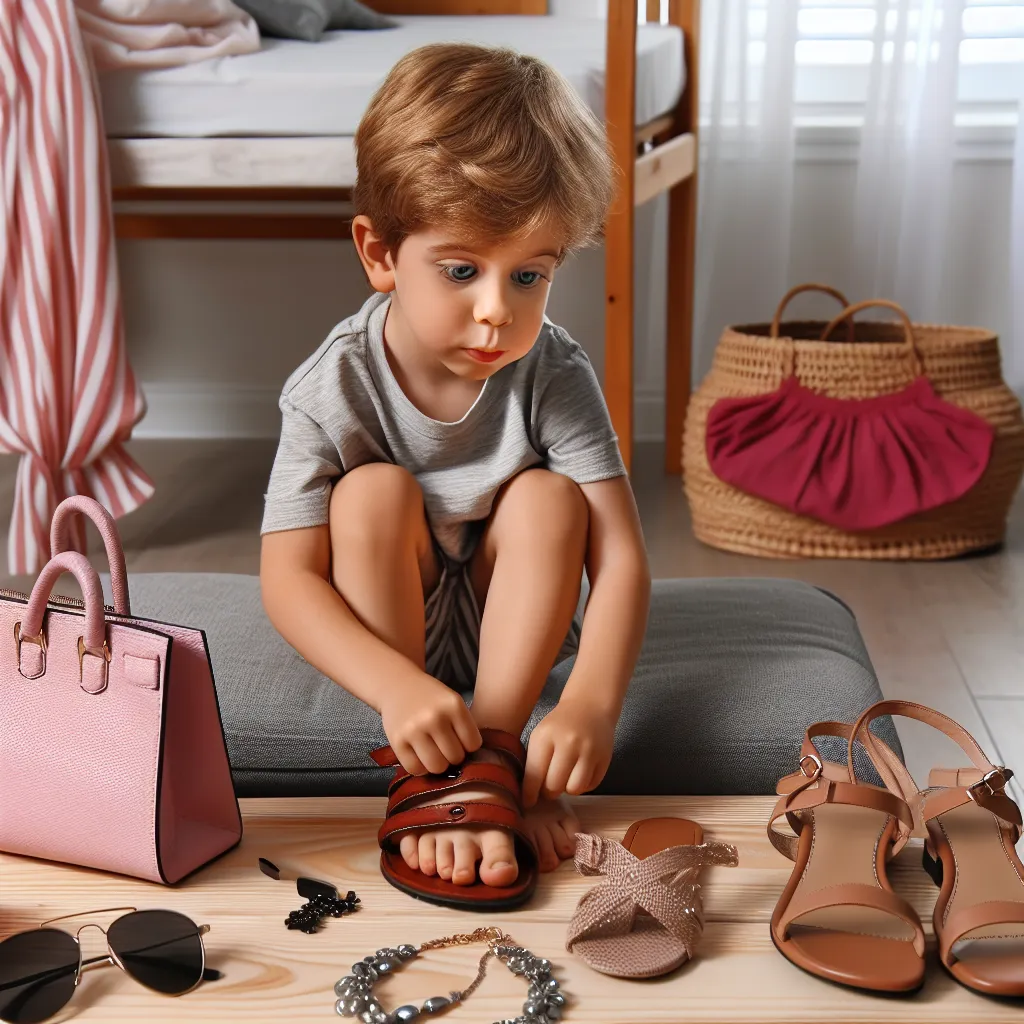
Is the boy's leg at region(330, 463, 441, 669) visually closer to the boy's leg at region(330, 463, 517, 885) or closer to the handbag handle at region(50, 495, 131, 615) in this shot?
the boy's leg at region(330, 463, 517, 885)

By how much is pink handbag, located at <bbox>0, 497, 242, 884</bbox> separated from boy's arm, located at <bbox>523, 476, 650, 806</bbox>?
0.67ft

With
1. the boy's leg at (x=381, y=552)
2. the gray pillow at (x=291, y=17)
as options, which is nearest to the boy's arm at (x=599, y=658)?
the boy's leg at (x=381, y=552)

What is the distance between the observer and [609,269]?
5.80 feet

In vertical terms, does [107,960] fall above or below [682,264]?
below

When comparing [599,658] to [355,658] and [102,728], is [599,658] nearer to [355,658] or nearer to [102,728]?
[355,658]

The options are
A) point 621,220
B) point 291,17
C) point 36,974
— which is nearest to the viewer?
point 36,974

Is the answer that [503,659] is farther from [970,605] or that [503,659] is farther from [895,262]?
[895,262]

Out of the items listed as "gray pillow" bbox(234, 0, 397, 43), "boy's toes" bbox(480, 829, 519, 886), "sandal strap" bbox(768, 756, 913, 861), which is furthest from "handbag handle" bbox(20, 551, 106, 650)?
"gray pillow" bbox(234, 0, 397, 43)

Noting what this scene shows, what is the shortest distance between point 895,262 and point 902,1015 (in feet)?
6.08

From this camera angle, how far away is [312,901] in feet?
2.47

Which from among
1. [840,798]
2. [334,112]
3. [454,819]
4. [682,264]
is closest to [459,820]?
[454,819]

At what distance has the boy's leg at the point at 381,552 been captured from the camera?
2.98 ft

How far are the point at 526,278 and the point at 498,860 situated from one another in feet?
1.23

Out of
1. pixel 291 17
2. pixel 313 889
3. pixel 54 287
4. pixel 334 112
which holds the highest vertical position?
pixel 291 17
